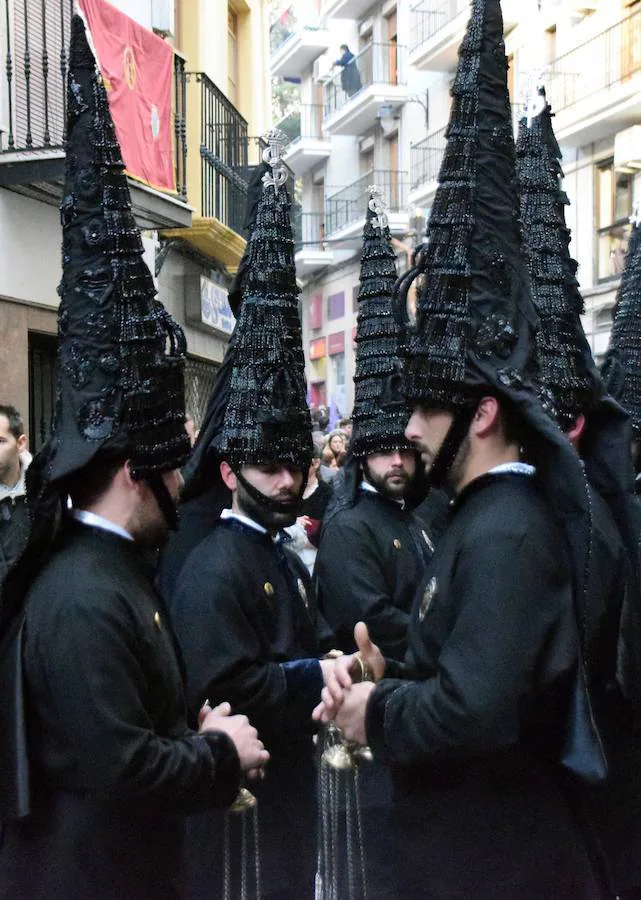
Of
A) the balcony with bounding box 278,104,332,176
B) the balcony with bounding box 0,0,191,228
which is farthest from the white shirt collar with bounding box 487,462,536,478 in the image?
the balcony with bounding box 278,104,332,176

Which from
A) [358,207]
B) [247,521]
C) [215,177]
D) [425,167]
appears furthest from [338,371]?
[247,521]

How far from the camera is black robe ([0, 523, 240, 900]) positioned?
280 cm

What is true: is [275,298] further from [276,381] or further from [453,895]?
[453,895]

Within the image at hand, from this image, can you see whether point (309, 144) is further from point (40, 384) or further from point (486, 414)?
point (486, 414)

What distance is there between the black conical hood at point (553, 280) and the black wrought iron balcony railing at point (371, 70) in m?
26.2

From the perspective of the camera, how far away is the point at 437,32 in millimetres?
26797

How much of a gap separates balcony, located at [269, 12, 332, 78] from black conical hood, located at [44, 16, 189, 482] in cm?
3312

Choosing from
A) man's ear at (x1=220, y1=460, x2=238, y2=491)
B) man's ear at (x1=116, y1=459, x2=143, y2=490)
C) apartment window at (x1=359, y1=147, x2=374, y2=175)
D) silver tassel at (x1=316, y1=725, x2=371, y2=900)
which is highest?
apartment window at (x1=359, y1=147, x2=374, y2=175)

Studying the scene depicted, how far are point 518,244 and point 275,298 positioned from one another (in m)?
1.71

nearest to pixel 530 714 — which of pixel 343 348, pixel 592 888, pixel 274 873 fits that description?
pixel 592 888

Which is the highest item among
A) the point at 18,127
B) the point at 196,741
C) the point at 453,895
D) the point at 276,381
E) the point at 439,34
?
the point at 439,34

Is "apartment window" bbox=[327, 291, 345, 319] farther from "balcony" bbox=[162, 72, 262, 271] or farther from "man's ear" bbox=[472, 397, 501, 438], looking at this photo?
"man's ear" bbox=[472, 397, 501, 438]

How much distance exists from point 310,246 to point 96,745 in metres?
31.2

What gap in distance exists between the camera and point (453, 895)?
2.98 meters
